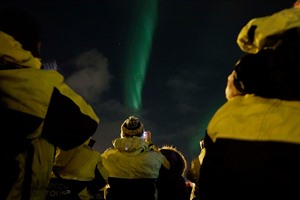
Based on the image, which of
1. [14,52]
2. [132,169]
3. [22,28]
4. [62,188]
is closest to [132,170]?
[132,169]

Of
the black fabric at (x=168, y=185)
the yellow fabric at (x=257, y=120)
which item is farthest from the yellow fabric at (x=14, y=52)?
the black fabric at (x=168, y=185)

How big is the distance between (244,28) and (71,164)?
6.23 ft

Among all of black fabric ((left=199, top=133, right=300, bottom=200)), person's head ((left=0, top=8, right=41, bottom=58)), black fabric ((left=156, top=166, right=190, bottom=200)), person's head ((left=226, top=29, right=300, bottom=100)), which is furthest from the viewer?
black fabric ((left=156, top=166, right=190, bottom=200))

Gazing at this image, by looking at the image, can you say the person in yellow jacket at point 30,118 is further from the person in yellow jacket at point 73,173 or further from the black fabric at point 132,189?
the black fabric at point 132,189

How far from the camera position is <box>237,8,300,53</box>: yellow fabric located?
1967 mm

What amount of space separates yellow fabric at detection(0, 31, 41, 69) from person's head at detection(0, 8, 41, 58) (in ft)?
0.60

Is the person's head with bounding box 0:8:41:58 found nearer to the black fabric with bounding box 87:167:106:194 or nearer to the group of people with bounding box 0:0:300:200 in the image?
the group of people with bounding box 0:0:300:200

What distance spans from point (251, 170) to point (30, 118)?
54.5 inches

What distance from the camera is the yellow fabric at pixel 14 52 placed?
2.34m

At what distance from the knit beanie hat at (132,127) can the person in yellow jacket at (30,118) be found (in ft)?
9.45

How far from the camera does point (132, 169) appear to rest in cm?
512

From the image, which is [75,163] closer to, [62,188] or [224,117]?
[62,188]

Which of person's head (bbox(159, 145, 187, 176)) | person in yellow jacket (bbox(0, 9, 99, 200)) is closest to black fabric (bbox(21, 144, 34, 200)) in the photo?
person in yellow jacket (bbox(0, 9, 99, 200))

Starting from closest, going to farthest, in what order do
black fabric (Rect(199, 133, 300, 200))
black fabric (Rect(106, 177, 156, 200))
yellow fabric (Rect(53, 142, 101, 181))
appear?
black fabric (Rect(199, 133, 300, 200)) < yellow fabric (Rect(53, 142, 101, 181)) < black fabric (Rect(106, 177, 156, 200))
